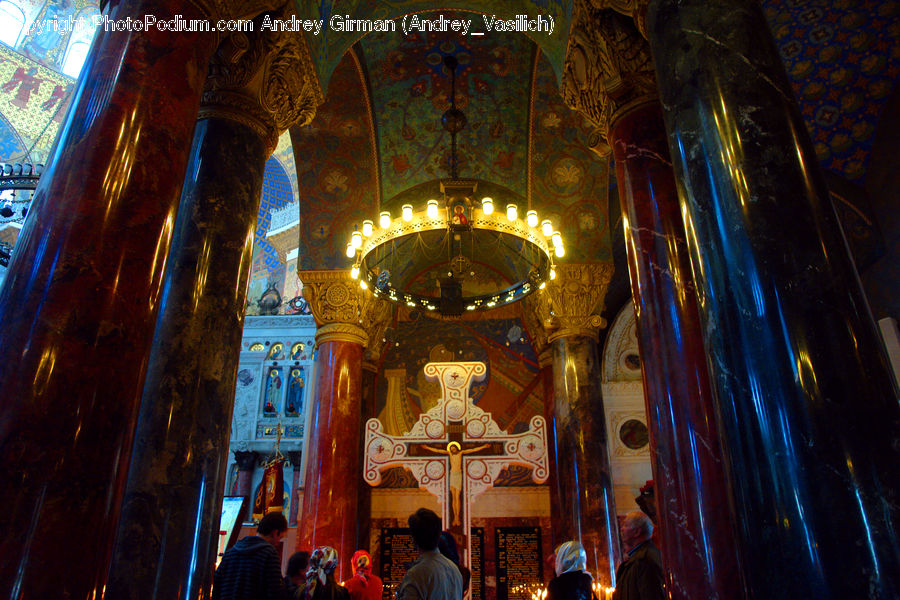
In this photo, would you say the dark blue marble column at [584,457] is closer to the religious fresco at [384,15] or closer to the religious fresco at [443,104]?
the religious fresco at [443,104]

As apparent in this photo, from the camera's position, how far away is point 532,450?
6051 mm

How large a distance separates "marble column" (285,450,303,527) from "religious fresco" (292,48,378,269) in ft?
16.3

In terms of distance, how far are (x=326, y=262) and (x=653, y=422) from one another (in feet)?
18.5

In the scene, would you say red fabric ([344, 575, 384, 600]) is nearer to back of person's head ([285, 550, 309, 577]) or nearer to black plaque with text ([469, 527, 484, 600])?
back of person's head ([285, 550, 309, 577])

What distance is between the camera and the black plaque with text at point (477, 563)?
8.87m

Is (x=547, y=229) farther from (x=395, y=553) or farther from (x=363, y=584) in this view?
(x=395, y=553)

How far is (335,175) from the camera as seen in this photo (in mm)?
→ 7984

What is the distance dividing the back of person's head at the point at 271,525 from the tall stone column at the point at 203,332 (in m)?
Result: 0.25

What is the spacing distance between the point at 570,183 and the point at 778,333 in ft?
21.2

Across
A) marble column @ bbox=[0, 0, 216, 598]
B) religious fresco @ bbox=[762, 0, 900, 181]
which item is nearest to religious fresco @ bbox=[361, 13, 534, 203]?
religious fresco @ bbox=[762, 0, 900, 181]

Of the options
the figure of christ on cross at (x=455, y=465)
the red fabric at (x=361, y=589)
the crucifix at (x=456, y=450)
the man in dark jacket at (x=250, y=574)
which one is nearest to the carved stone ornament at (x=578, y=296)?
the crucifix at (x=456, y=450)

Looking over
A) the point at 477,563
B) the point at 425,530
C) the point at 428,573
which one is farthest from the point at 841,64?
the point at 477,563

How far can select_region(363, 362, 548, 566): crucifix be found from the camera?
598cm

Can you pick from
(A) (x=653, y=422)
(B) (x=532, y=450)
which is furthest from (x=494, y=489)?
(A) (x=653, y=422)
